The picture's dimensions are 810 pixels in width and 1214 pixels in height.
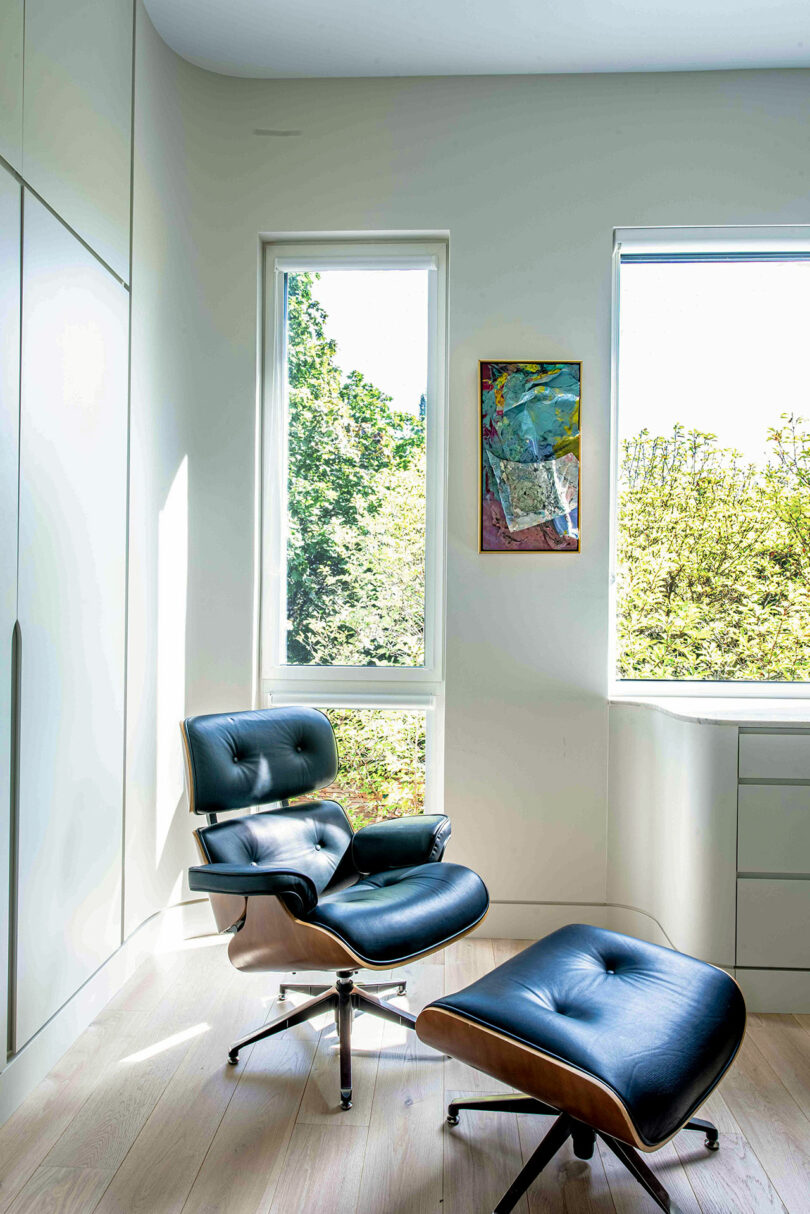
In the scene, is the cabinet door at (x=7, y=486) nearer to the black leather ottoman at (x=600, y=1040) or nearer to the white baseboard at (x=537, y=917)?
the black leather ottoman at (x=600, y=1040)

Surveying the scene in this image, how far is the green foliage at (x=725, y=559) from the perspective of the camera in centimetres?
285

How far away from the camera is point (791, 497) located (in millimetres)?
2850

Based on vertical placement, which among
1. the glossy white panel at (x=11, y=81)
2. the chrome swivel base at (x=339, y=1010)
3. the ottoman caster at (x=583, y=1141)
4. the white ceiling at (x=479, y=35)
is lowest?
the ottoman caster at (x=583, y=1141)

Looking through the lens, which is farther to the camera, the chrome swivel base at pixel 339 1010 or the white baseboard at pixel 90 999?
the chrome swivel base at pixel 339 1010

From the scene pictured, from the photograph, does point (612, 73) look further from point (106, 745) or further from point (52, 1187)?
point (52, 1187)

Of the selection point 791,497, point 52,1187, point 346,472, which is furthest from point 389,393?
point 52,1187

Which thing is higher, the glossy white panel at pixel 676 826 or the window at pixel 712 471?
the window at pixel 712 471

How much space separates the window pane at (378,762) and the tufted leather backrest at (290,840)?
0.46m

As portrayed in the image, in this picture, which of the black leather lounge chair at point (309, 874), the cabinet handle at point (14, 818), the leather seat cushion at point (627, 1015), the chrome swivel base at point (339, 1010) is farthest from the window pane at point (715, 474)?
the cabinet handle at point (14, 818)

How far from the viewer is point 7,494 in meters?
1.73

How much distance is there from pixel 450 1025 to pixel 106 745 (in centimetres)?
126

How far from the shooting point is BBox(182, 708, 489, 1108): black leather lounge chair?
1.79 m

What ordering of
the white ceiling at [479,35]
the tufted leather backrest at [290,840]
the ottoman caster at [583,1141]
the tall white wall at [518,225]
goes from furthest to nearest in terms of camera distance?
1. the tall white wall at [518,225]
2. the white ceiling at [479,35]
3. the tufted leather backrest at [290,840]
4. the ottoman caster at [583,1141]

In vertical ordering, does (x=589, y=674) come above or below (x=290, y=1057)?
above
